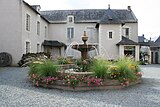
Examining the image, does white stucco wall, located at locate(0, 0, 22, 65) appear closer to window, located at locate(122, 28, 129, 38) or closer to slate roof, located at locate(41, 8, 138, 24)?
slate roof, located at locate(41, 8, 138, 24)

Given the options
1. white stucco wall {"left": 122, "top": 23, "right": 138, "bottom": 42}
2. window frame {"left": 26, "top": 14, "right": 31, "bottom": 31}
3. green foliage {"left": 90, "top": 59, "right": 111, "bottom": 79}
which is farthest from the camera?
white stucco wall {"left": 122, "top": 23, "right": 138, "bottom": 42}

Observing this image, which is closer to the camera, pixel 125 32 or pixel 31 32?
pixel 31 32

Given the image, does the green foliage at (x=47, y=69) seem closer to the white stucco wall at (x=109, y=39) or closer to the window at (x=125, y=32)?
the white stucco wall at (x=109, y=39)

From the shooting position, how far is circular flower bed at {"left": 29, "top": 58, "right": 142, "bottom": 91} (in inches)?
339

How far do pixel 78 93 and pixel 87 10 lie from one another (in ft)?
96.9

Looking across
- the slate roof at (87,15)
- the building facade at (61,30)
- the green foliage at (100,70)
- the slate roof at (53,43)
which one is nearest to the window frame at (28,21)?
the building facade at (61,30)

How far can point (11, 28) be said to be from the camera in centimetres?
2028

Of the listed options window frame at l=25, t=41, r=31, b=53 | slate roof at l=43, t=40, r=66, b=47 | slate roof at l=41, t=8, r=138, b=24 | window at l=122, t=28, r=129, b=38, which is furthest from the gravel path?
window at l=122, t=28, r=129, b=38

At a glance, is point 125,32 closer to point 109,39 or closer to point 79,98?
point 109,39

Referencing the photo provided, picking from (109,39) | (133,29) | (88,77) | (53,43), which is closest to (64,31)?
(53,43)

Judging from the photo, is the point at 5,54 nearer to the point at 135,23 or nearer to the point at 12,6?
the point at 12,6

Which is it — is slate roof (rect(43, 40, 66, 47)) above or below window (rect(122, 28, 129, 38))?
below

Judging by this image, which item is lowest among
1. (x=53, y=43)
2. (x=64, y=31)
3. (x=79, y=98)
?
(x=79, y=98)

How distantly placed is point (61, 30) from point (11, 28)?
14295 mm
